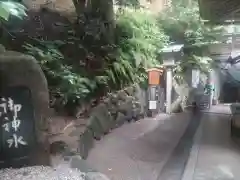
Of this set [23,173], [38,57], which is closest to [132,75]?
[38,57]

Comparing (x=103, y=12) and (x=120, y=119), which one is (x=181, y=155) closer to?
(x=120, y=119)

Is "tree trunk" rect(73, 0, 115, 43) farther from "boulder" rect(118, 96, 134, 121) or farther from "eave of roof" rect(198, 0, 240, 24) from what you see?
"eave of roof" rect(198, 0, 240, 24)

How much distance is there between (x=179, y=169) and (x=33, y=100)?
1076mm

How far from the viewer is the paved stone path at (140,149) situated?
1963 millimetres

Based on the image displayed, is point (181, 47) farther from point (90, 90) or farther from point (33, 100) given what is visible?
point (33, 100)

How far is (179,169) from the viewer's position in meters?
2.00

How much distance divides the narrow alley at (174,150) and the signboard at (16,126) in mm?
522

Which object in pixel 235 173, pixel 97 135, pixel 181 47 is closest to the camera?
pixel 235 173

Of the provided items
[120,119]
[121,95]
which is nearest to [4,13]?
[120,119]

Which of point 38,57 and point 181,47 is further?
point 181,47

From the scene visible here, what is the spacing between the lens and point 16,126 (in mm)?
1557

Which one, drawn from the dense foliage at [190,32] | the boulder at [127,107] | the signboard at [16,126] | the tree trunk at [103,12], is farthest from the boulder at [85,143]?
the tree trunk at [103,12]

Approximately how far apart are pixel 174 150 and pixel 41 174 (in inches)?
41.9

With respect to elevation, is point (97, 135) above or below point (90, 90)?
below
